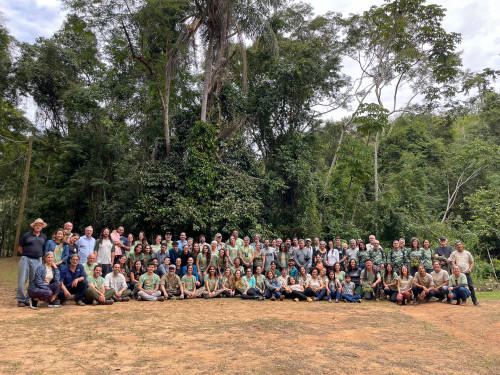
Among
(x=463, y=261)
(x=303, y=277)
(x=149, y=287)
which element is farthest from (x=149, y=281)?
(x=463, y=261)

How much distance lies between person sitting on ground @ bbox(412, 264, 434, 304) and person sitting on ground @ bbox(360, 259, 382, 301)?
81cm

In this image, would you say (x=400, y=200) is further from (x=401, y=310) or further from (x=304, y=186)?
(x=401, y=310)

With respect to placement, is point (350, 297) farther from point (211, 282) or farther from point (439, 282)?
point (211, 282)

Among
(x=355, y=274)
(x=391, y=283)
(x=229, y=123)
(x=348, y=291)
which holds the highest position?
(x=229, y=123)

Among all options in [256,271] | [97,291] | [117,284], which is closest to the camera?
[97,291]

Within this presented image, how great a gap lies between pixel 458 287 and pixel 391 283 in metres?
1.40

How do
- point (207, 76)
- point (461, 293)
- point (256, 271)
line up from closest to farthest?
point (461, 293) < point (256, 271) < point (207, 76)

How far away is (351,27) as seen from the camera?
771 inches

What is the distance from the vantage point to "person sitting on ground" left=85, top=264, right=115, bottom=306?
24.4ft

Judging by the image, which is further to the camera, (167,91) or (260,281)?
(167,91)

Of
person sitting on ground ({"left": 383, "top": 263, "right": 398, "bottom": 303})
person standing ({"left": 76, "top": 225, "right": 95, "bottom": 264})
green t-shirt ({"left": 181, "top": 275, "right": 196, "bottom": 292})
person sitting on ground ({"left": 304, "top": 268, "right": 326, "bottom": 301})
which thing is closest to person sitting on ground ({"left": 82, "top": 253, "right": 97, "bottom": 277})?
person standing ({"left": 76, "top": 225, "right": 95, "bottom": 264})

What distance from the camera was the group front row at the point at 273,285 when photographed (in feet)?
24.6

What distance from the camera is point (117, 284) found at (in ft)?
26.6

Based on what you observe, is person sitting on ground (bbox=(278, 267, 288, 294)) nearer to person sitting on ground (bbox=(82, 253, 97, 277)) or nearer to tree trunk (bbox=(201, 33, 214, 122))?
person sitting on ground (bbox=(82, 253, 97, 277))
